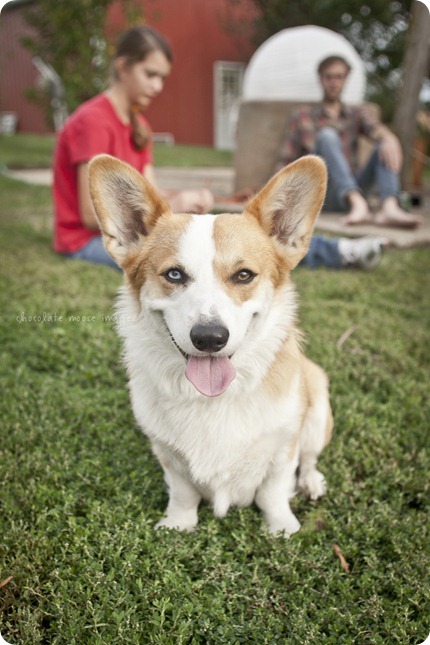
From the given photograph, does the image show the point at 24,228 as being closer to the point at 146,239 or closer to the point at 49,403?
the point at 49,403

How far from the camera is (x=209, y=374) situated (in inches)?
66.9

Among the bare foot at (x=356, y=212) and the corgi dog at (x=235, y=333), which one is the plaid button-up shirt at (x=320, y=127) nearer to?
the bare foot at (x=356, y=212)

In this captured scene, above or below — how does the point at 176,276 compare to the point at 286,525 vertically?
above

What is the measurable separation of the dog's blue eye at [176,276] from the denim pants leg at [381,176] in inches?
178

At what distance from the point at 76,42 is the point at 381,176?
732 centimetres

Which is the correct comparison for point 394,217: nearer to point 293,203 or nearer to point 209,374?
point 293,203

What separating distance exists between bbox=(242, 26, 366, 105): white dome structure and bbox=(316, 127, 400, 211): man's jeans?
2586 mm

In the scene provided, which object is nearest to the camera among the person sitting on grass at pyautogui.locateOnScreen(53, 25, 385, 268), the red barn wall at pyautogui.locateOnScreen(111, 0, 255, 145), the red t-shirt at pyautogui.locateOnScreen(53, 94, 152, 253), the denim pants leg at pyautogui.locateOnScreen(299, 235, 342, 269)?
the person sitting on grass at pyautogui.locateOnScreen(53, 25, 385, 268)

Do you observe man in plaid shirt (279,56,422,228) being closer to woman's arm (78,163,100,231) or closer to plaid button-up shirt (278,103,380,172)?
plaid button-up shirt (278,103,380,172)

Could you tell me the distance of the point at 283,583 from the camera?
68.7 inches

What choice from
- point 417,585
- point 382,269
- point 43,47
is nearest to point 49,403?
point 417,585

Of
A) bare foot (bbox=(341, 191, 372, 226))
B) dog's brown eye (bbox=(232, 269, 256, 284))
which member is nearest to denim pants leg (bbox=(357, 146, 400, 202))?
bare foot (bbox=(341, 191, 372, 226))

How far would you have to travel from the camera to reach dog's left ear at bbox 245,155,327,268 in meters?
1.78

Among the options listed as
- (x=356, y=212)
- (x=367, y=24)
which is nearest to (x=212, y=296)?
(x=356, y=212)
